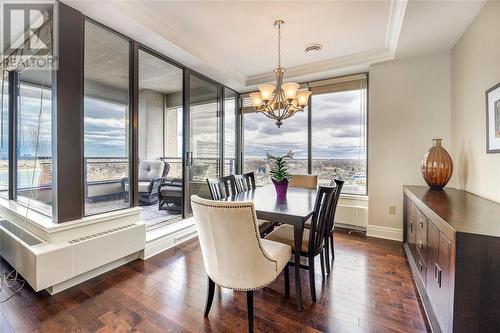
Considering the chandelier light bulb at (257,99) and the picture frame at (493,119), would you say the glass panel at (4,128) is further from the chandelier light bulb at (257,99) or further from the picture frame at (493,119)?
the picture frame at (493,119)

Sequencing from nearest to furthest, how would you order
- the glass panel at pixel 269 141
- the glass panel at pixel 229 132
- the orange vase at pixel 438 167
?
the orange vase at pixel 438 167
the glass panel at pixel 269 141
the glass panel at pixel 229 132

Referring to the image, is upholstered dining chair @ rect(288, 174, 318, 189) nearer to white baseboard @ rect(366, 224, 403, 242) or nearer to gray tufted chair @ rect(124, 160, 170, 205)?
white baseboard @ rect(366, 224, 403, 242)

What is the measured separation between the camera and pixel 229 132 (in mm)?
4664

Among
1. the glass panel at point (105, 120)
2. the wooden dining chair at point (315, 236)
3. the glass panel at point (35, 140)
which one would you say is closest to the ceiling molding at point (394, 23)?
the wooden dining chair at point (315, 236)

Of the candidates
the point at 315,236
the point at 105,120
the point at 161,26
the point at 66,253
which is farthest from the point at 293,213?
the point at 161,26

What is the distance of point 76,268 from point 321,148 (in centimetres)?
373

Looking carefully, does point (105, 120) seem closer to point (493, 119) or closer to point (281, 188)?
point (281, 188)

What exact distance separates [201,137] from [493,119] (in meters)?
3.49

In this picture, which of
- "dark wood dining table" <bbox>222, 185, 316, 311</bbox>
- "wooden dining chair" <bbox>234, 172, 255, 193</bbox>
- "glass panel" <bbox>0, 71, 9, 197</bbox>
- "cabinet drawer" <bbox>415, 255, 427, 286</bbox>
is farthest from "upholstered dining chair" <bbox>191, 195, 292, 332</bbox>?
"glass panel" <bbox>0, 71, 9, 197</bbox>

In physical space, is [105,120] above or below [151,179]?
above

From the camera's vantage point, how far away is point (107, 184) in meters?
2.55

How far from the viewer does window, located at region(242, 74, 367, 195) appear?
3.79 meters

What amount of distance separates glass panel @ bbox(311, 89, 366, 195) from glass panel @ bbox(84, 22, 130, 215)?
304 centimetres

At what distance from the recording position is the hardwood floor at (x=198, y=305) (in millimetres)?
1622
